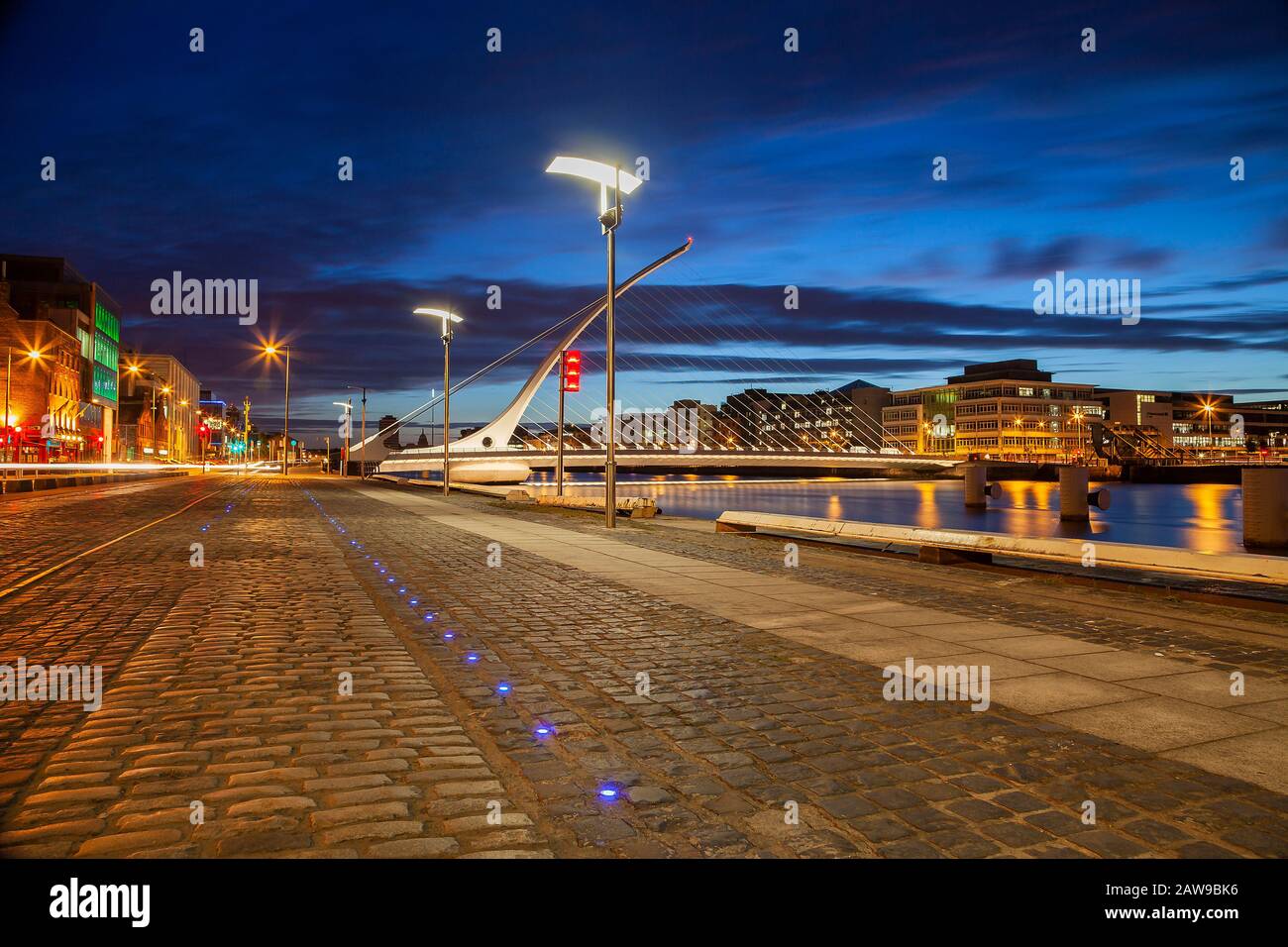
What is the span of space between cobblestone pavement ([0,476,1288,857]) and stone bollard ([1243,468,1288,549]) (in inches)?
648

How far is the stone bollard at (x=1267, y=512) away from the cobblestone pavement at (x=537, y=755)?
16461mm

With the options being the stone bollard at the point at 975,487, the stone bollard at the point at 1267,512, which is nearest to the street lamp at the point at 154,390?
the stone bollard at the point at 975,487

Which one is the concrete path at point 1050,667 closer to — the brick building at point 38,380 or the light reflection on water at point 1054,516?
the light reflection on water at point 1054,516

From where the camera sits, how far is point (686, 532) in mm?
19234

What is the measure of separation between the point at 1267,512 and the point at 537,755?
22.9m

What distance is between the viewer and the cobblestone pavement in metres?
3.50

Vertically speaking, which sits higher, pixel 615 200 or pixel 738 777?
pixel 615 200

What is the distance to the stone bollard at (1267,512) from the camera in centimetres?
2102

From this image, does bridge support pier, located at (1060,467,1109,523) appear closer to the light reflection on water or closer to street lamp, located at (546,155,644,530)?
the light reflection on water

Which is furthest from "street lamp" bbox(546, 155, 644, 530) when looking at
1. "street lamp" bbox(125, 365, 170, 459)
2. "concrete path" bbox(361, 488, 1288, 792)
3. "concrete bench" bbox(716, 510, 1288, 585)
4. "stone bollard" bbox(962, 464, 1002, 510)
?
"street lamp" bbox(125, 365, 170, 459)

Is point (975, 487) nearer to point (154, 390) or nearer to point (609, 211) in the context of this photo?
point (609, 211)

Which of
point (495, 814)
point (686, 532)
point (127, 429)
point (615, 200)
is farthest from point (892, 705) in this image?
point (127, 429)

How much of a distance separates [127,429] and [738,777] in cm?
15893
